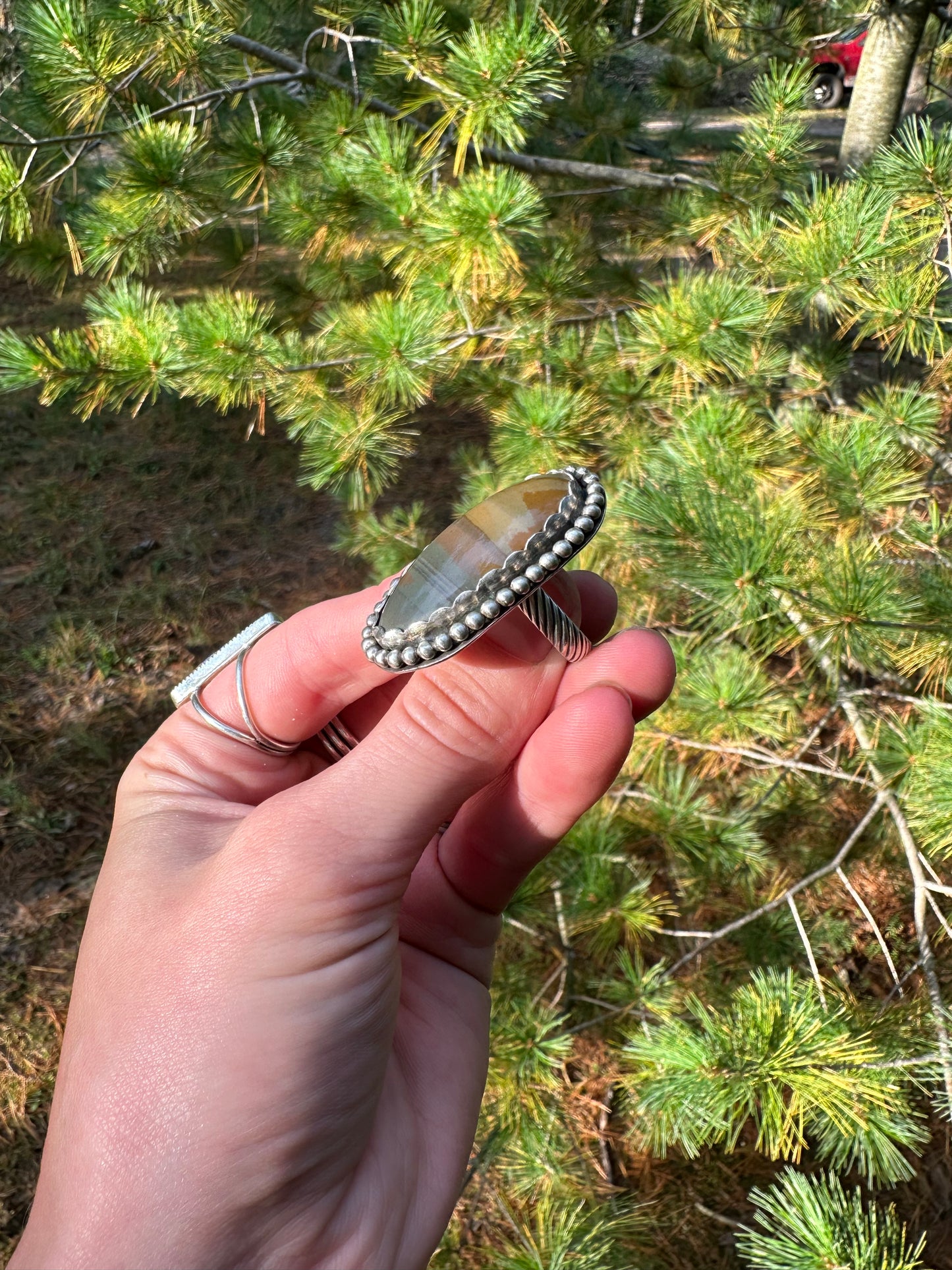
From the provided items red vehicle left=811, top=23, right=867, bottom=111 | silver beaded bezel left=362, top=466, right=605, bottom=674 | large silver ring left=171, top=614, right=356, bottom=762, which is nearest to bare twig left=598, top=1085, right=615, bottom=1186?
large silver ring left=171, top=614, right=356, bottom=762

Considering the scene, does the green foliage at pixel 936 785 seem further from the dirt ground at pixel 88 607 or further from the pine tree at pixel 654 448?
the dirt ground at pixel 88 607

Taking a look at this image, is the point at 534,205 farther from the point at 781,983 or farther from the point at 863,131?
the point at 781,983

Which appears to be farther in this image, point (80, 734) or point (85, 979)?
point (80, 734)

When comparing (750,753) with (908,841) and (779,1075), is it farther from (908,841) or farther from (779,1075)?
(779,1075)

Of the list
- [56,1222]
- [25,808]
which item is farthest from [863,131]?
[25,808]

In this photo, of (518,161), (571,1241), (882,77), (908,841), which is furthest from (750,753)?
(882,77)

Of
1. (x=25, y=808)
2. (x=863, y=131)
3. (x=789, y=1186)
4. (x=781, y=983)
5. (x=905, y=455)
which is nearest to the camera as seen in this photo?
(x=789, y=1186)

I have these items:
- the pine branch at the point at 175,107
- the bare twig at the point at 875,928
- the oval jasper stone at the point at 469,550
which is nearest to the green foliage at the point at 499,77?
the pine branch at the point at 175,107
